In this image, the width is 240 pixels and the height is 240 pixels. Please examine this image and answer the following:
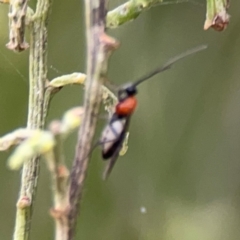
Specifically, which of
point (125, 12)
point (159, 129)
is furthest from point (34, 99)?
point (159, 129)

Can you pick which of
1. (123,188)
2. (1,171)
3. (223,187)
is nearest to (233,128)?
(223,187)

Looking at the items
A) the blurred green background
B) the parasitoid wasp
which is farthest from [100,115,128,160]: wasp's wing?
the blurred green background

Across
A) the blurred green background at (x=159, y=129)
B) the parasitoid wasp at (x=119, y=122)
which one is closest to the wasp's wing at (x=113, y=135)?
the parasitoid wasp at (x=119, y=122)

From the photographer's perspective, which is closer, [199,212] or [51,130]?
[51,130]

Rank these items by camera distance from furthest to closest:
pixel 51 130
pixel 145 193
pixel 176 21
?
pixel 145 193 → pixel 176 21 → pixel 51 130

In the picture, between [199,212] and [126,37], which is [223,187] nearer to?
[199,212]

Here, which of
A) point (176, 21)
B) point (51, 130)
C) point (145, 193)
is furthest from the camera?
point (145, 193)

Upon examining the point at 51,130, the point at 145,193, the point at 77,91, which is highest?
the point at 77,91

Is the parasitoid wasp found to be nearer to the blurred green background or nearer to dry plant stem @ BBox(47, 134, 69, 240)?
dry plant stem @ BBox(47, 134, 69, 240)

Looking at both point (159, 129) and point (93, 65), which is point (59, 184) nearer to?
point (93, 65)
